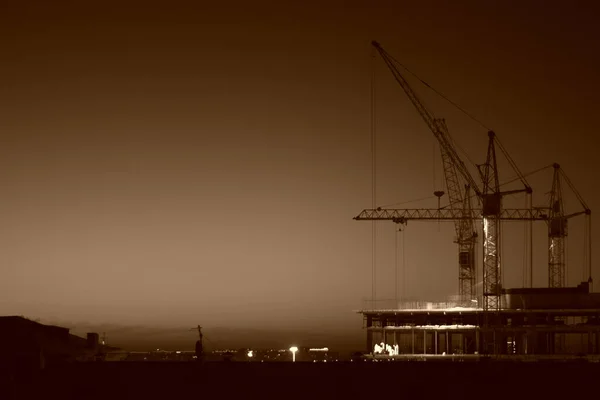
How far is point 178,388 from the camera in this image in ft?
192

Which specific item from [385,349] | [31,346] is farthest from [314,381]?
[385,349]

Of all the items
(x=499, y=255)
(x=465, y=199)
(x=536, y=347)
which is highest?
(x=465, y=199)

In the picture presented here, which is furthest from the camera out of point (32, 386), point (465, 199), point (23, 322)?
point (465, 199)

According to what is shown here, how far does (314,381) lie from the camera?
59.2 metres

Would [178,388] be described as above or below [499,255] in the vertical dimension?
below

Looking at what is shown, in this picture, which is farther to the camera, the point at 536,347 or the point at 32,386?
the point at 536,347

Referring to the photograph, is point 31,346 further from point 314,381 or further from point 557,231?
point 557,231

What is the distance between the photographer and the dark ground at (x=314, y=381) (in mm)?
57906

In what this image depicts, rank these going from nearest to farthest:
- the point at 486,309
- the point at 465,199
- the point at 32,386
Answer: the point at 32,386
the point at 486,309
the point at 465,199

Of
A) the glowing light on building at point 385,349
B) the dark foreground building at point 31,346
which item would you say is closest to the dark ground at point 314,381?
the dark foreground building at point 31,346

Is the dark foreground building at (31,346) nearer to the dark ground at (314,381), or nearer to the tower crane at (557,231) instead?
the dark ground at (314,381)

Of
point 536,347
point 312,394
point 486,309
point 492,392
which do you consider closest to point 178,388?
point 312,394

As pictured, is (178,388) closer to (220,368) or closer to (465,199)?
(220,368)

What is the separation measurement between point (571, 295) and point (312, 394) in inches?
3470
